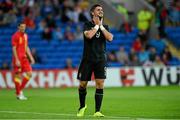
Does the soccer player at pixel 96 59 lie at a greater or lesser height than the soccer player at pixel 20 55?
greater

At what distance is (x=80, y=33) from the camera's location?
32281 millimetres

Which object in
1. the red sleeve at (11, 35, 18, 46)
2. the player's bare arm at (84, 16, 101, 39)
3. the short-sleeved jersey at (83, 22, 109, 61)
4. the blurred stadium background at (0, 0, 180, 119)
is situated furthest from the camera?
the blurred stadium background at (0, 0, 180, 119)

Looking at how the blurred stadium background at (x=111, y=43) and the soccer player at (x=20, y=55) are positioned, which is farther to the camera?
the blurred stadium background at (x=111, y=43)

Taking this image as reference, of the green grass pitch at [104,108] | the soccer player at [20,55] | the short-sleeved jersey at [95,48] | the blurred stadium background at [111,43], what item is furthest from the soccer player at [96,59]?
the blurred stadium background at [111,43]

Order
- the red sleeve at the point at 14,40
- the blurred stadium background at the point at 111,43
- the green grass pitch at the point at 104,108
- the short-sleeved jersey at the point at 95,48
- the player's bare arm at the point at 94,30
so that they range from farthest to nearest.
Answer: the blurred stadium background at the point at 111,43, the red sleeve at the point at 14,40, the short-sleeved jersey at the point at 95,48, the green grass pitch at the point at 104,108, the player's bare arm at the point at 94,30

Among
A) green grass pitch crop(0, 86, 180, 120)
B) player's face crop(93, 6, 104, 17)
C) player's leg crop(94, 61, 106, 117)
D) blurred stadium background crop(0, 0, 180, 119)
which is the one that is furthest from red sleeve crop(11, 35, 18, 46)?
player's face crop(93, 6, 104, 17)

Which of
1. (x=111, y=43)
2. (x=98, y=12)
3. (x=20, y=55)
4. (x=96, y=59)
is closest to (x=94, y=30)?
(x=98, y=12)

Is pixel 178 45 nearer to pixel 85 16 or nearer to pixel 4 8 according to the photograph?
pixel 85 16

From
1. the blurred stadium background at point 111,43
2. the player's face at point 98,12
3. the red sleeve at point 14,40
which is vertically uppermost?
the player's face at point 98,12

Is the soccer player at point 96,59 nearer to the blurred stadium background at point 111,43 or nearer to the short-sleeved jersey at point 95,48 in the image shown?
the short-sleeved jersey at point 95,48

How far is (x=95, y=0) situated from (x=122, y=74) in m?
6.80

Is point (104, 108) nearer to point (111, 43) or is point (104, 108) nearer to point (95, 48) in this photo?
point (95, 48)

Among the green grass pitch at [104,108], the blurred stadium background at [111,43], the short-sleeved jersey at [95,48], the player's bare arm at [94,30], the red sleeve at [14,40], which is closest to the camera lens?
the player's bare arm at [94,30]

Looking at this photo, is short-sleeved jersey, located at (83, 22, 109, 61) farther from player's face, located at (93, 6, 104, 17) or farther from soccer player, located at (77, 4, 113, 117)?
player's face, located at (93, 6, 104, 17)
